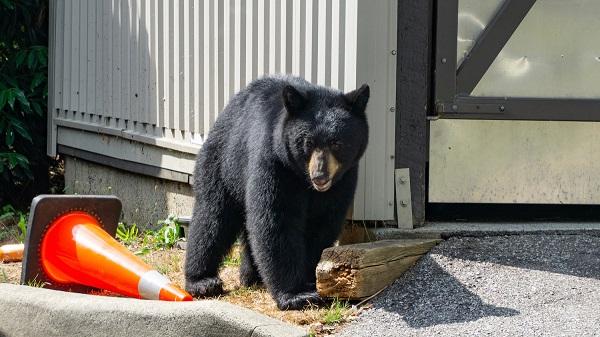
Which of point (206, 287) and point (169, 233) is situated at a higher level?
point (169, 233)

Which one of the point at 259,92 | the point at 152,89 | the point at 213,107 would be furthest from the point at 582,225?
the point at 152,89

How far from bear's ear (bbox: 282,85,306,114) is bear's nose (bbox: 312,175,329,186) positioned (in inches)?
17.4

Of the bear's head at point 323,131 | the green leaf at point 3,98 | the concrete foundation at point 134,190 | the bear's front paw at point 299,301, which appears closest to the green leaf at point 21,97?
the green leaf at point 3,98

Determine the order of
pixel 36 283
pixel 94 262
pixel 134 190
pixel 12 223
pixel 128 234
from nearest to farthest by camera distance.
→ 1. pixel 94 262
2. pixel 36 283
3. pixel 128 234
4. pixel 134 190
5. pixel 12 223

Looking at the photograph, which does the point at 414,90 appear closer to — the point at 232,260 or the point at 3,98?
the point at 232,260

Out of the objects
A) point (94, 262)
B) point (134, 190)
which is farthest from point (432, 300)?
point (134, 190)

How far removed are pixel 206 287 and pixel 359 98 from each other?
161 centimetres

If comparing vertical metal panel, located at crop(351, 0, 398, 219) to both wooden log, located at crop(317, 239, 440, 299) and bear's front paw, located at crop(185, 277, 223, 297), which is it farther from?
bear's front paw, located at crop(185, 277, 223, 297)

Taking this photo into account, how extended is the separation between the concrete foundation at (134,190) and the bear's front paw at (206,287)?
1.80m

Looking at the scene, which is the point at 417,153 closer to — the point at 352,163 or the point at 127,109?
the point at 352,163

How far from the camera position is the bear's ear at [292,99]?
6.18 metres

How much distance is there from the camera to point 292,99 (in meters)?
6.22

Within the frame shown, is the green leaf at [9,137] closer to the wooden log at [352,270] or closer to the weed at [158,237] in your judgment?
the weed at [158,237]

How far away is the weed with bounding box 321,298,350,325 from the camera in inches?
238
